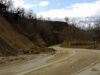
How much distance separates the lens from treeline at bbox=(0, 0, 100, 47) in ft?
163

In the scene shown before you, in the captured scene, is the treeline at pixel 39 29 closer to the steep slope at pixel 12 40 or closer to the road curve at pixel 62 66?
the steep slope at pixel 12 40

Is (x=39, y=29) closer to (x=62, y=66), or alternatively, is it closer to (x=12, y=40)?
(x=12, y=40)

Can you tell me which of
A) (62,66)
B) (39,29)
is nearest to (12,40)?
(62,66)

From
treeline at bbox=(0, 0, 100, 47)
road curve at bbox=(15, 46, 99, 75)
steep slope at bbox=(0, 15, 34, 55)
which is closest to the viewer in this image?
road curve at bbox=(15, 46, 99, 75)

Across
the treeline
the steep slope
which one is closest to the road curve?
the steep slope

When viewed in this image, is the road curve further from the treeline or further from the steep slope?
the treeline

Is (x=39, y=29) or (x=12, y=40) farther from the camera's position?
(x=39, y=29)

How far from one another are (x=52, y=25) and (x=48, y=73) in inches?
4659

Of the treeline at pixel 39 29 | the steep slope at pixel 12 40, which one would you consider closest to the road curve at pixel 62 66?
the steep slope at pixel 12 40

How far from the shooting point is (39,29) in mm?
91688

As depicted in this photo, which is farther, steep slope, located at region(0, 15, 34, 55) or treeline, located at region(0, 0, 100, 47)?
treeline, located at region(0, 0, 100, 47)

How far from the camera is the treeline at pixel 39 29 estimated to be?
163 ft

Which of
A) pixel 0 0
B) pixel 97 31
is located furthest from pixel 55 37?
pixel 0 0

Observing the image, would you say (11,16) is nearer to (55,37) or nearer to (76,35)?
(76,35)
